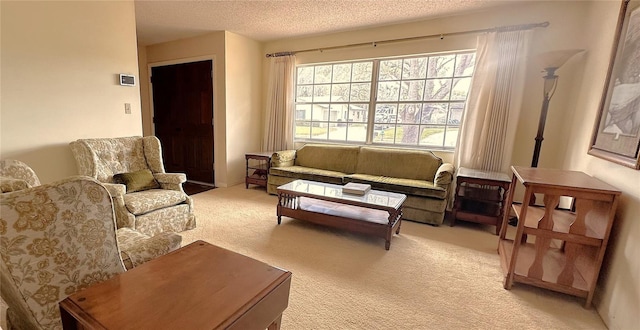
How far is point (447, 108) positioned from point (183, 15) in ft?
11.9

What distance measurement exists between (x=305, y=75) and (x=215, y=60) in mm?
1423

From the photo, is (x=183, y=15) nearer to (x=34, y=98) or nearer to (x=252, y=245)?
(x=34, y=98)

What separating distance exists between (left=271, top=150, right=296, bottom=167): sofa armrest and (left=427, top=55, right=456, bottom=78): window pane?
2.28 m

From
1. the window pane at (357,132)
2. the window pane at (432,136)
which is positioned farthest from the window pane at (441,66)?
the window pane at (357,132)

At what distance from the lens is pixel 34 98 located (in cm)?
236

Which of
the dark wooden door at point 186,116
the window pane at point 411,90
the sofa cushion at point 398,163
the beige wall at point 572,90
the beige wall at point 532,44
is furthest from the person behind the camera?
the dark wooden door at point 186,116

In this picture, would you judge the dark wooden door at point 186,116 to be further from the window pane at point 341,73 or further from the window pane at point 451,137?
the window pane at point 451,137

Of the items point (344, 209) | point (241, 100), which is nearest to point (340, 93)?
point (241, 100)

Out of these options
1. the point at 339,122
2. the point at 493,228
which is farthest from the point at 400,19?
the point at 493,228

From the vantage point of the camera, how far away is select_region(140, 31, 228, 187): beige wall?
4145mm

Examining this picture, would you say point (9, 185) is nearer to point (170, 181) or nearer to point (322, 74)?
point (170, 181)

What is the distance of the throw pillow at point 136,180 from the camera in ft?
8.39

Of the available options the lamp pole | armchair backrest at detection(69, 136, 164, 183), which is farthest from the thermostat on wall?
the lamp pole

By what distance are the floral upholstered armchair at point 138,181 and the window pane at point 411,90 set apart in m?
3.02
